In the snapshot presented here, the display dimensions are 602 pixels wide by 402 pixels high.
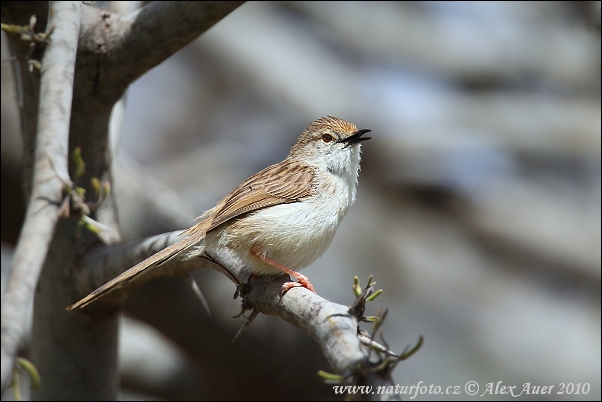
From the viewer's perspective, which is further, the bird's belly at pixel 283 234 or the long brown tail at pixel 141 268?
the bird's belly at pixel 283 234

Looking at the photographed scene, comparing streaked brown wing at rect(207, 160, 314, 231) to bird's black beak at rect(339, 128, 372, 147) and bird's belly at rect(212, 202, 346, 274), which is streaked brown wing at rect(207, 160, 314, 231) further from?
bird's black beak at rect(339, 128, 372, 147)

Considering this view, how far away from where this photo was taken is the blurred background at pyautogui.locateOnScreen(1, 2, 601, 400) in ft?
29.5

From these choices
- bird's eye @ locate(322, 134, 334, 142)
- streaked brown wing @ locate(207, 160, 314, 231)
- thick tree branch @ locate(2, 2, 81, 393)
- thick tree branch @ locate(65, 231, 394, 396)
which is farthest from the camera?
bird's eye @ locate(322, 134, 334, 142)

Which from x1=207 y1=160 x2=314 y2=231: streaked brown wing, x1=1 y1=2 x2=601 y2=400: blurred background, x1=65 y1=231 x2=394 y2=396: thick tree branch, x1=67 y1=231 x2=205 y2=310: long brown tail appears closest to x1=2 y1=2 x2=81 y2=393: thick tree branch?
x1=65 y1=231 x2=394 y2=396: thick tree branch

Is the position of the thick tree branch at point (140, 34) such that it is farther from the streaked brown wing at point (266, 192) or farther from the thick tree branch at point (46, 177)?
the streaked brown wing at point (266, 192)

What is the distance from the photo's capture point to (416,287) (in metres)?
9.51

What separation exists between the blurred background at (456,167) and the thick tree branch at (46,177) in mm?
5692

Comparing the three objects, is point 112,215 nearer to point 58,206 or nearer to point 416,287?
point 58,206

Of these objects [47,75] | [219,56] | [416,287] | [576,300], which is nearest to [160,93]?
[219,56]

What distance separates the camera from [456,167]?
966cm

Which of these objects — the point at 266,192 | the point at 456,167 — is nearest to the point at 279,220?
the point at 266,192

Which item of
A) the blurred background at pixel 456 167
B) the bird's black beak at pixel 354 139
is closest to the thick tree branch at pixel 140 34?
the bird's black beak at pixel 354 139

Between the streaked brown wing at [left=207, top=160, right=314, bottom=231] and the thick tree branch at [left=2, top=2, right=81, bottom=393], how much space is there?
4.82 ft

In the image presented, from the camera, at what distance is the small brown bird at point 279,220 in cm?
391
